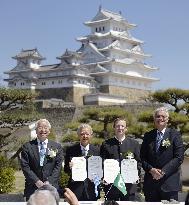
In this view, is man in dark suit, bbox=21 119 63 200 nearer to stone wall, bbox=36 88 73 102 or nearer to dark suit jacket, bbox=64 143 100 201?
dark suit jacket, bbox=64 143 100 201

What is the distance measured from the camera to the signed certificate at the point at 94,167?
4.77 metres

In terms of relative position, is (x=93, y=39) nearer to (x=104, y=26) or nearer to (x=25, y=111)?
(x=104, y=26)

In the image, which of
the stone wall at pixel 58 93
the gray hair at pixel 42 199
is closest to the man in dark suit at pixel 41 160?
the gray hair at pixel 42 199

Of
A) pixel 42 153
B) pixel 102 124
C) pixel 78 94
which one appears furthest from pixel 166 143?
pixel 78 94

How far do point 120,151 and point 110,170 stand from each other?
246mm

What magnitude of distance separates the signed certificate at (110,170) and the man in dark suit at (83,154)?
21 cm

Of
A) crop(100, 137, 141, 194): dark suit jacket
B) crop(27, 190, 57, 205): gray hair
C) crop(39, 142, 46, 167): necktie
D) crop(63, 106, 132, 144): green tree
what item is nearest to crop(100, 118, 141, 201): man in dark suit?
crop(100, 137, 141, 194): dark suit jacket

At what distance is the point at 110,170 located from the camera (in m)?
4.73

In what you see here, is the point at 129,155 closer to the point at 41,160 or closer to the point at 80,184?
the point at 80,184

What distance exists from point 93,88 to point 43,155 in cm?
3412

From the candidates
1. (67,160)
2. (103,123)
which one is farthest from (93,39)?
(67,160)

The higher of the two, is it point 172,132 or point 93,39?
point 93,39

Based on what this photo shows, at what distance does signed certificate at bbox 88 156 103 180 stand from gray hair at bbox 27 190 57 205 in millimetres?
2110

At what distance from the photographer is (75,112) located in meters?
31.5
